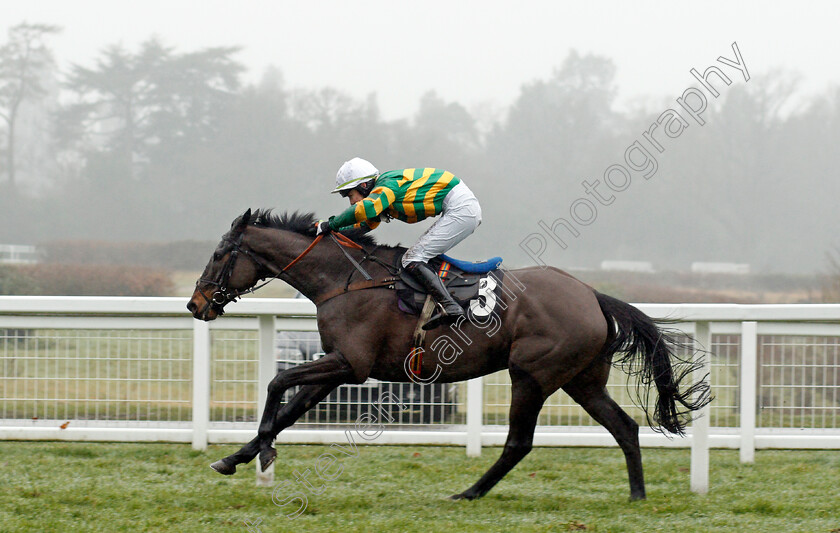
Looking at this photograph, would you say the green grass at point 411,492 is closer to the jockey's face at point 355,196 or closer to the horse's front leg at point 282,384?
the horse's front leg at point 282,384

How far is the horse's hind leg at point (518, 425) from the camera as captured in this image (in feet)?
14.9

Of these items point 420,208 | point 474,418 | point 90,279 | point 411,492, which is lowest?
point 411,492

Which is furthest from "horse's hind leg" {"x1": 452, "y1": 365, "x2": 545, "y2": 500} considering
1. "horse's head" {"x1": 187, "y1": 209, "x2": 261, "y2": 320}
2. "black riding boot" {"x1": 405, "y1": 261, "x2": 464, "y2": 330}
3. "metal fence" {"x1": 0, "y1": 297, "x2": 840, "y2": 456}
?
"horse's head" {"x1": 187, "y1": 209, "x2": 261, "y2": 320}

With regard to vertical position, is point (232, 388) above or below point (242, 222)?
below

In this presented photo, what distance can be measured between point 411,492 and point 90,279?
1904cm

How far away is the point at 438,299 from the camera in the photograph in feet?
14.6

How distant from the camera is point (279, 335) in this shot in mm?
6121

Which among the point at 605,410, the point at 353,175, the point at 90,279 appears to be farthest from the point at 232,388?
the point at 90,279

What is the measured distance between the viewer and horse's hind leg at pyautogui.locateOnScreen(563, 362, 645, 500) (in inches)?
185

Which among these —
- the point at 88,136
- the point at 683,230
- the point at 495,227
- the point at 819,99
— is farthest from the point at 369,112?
the point at 819,99

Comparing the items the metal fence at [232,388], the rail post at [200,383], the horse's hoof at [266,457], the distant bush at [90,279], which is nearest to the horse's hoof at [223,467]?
the horse's hoof at [266,457]

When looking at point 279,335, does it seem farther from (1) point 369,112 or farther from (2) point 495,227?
(1) point 369,112

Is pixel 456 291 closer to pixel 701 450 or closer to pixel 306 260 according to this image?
pixel 306 260

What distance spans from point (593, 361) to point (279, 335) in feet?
7.69
